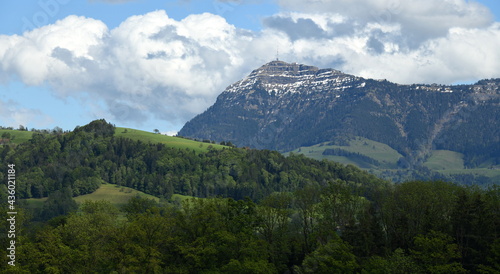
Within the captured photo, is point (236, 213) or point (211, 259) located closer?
point (211, 259)

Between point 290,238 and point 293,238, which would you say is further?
point 293,238

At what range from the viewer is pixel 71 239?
14162 cm

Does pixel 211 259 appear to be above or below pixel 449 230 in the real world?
below

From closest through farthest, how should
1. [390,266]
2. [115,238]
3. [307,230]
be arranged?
[390,266], [115,238], [307,230]

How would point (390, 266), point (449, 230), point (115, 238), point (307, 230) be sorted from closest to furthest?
point (390, 266)
point (449, 230)
point (115, 238)
point (307, 230)

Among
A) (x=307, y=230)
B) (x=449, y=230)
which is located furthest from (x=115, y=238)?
(x=449, y=230)

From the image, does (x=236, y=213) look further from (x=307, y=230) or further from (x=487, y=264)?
(x=487, y=264)

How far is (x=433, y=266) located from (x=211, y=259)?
51.0m

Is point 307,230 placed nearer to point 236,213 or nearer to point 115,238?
point 236,213

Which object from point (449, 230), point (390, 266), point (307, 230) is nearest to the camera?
point (390, 266)

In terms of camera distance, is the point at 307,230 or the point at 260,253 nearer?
the point at 260,253

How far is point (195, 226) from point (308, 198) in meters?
32.9

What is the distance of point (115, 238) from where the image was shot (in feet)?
446

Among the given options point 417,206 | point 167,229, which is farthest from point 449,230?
point 167,229
